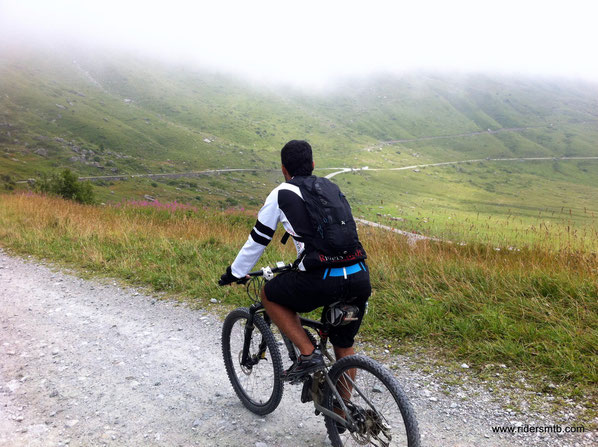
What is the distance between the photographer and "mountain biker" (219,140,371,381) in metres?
3.39

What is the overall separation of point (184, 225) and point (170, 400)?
8.93 meters

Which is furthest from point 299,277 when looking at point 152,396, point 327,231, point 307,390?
point 152,396

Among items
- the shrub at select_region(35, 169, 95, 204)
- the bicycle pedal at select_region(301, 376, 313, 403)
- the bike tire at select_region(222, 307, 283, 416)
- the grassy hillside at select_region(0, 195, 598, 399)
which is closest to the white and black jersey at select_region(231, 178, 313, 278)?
the bike tire at select_region(222, 307, 283, 416)

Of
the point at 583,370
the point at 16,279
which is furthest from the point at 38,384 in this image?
the point at 583,370

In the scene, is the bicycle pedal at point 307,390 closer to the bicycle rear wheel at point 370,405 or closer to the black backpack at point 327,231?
the bicycle rear wheel at point 370,405

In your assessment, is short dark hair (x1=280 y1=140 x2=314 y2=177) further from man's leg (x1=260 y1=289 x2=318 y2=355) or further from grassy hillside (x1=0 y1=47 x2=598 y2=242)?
grassy hillside (x1=0 y1=47 x2=598 y2=242)

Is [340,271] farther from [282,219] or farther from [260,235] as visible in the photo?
[260,235]

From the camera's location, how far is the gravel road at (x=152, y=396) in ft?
13.2

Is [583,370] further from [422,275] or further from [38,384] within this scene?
[38,384]

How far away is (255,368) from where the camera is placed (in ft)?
15.0

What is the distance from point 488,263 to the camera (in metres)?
7.22

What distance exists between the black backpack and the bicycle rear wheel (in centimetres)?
89

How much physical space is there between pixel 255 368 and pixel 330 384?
4.40 ft

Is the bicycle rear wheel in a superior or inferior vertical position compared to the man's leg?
inferior
